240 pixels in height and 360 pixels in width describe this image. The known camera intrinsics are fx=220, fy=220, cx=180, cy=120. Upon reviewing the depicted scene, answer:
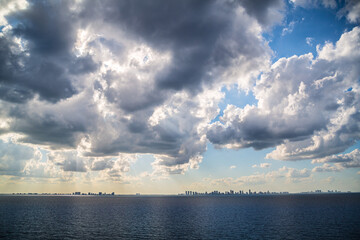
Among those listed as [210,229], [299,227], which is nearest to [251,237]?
[210,229]

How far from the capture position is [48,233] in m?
70.9

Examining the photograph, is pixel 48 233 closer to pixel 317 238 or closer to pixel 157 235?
pixel 157 235

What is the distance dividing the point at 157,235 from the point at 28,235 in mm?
39468

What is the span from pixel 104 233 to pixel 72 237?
9781mm

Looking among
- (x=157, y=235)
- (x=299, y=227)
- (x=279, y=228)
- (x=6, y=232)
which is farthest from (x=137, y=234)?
(x=299, y=227)

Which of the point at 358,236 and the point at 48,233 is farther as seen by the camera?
the point at 48,233

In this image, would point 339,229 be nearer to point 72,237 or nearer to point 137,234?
point 137,234

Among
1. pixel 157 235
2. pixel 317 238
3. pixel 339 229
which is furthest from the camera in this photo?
pixel 339 229

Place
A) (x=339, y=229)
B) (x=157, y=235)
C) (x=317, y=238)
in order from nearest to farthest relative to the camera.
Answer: (x=317, y=238) < (x=157, y=235) < (x=339, y=229)

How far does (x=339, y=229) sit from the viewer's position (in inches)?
3014

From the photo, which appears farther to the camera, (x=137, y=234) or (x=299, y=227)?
(x=299, y=227)

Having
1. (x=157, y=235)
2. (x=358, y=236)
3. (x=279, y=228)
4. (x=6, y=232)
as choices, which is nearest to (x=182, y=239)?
(x=157, y=235)

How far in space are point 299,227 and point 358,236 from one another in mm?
18943

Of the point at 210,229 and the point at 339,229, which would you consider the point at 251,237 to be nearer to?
the point at 210,229
